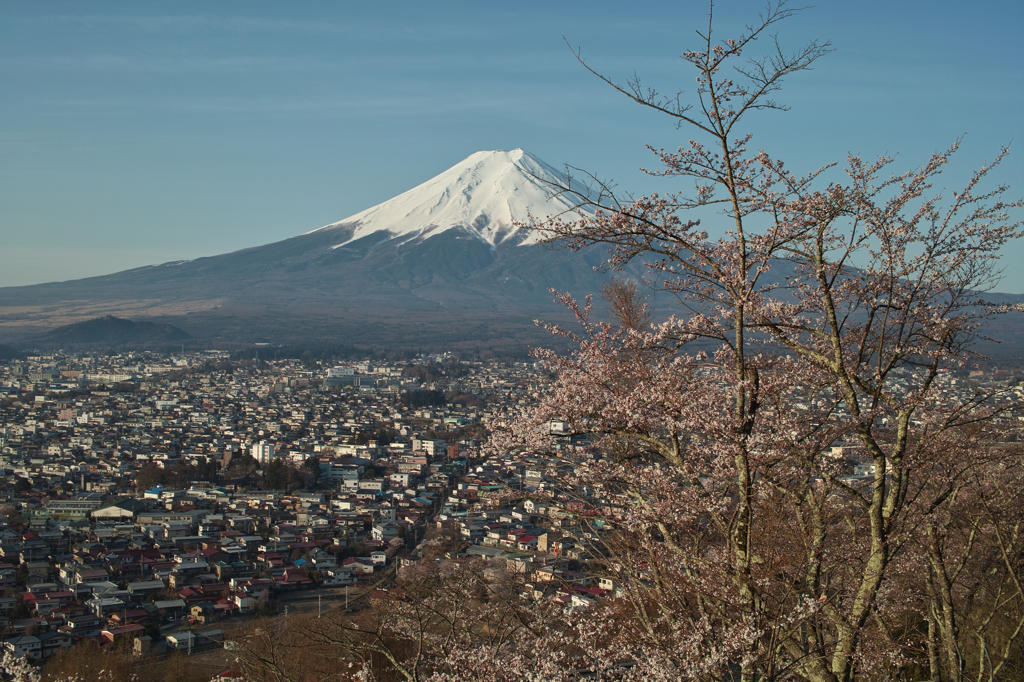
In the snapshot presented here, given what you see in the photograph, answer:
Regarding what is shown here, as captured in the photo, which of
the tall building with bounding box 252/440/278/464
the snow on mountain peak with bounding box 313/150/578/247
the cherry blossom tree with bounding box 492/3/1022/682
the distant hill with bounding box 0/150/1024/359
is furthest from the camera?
the snow on mountain peak with bounding box 313/150/578/247

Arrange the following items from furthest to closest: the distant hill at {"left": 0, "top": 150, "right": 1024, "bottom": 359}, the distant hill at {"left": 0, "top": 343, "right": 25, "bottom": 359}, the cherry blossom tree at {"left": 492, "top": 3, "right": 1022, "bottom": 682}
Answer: the distant hill at {"left": 0, "top": 150, "right": 1024, "bottom": 359}
the distant hill at {"left": 0, "top": 343, "right": 25, "bottom": 359}
the cherry blossom tree at {"left": 492, "top": 3, "right": 1022, "bottom": 682}

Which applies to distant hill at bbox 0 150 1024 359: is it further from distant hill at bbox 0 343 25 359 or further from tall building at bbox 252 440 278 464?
tall building at bbox 252 440 278 464

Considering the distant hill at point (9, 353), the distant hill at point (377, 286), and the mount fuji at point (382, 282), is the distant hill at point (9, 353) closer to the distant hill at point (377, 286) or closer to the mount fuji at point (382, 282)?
Result: the distant hill at point (377, 286)

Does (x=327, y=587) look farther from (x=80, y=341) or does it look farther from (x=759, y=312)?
(x=80, y=341)

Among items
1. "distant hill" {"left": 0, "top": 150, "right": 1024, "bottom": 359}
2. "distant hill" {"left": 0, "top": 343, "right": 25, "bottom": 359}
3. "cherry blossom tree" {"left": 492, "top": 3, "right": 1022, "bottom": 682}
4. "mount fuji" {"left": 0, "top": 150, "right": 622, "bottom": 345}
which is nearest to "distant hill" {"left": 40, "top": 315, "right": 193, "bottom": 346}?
"distant hill" {"left": 0, "top": 150, "right": 1024, "bottom": 359}

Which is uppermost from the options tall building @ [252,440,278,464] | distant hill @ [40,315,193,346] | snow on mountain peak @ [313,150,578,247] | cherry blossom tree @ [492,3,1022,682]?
snow on mountain peak @ [313,150,578,247]

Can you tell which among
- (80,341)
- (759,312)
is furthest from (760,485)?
(80,341)

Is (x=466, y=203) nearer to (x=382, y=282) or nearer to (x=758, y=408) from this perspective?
(x=382, y=282)

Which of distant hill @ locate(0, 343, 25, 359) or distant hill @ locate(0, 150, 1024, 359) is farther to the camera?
distant hill @ locate(0, 150, 1024, 359)
